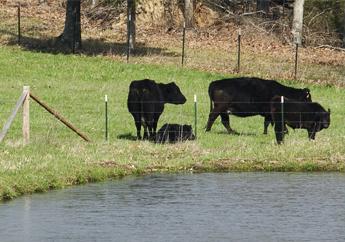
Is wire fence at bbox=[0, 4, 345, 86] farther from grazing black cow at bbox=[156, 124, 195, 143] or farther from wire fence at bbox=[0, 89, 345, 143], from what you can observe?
grazing black cow at bbox=[156, 124, 195, 143]

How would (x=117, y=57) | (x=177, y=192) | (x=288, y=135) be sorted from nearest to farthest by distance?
1. (x=177, y=192)
2. (x=288, y=135)
3. (x=117, y=57)

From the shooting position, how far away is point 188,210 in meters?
19.7

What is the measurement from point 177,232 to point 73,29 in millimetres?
31914

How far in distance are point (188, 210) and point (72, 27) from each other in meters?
29.9

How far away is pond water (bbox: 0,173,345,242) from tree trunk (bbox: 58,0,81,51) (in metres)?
25.3

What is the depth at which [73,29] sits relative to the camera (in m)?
48.5

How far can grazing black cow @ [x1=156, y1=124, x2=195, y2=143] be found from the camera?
1082 inches

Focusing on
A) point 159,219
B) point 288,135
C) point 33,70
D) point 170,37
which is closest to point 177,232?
point 159,219

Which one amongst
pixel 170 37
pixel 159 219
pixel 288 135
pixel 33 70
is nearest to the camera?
pixel 159 219

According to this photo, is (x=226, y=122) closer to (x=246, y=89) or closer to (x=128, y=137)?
(x=246, y=89)

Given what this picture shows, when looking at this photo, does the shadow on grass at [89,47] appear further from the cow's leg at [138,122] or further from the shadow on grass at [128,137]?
the cow's leg at [138,122]

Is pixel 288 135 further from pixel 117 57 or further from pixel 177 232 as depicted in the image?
pixel 117 57

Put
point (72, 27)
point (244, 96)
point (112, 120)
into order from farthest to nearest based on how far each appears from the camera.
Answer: point (72, 27), point (112, 120), point (244, 96)

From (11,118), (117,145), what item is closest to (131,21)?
(117,145)
